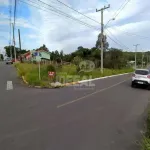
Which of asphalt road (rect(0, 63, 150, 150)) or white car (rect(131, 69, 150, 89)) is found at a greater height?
white car (rect(131, 69, 150, 89))

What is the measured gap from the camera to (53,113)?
8438 millimetres

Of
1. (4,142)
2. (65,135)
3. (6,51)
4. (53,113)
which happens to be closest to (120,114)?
(53,113)

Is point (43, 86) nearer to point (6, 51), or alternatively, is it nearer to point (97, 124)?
point (97, 124)

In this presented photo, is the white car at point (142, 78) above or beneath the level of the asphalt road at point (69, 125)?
above

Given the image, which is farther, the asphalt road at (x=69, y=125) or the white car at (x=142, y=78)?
the white car at (x=142, y=78)

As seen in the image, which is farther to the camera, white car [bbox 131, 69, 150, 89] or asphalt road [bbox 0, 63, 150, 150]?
white car [bbox 131, 69, 150, 89]

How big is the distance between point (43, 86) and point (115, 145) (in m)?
11.7

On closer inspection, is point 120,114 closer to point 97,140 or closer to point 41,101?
point 97,140

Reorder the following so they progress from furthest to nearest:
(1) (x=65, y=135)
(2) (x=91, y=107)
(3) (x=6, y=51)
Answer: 1. (3) (x=6, y=51)
2. (2) (x=91, y=107)
3. (1) (x=65, y=135)

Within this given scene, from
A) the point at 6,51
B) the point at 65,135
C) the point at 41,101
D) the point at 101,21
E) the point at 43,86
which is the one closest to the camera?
the point at 65,135

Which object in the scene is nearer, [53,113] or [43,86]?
[53,113]

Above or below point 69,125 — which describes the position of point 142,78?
above

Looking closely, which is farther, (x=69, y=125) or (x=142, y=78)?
(x=142, y=78)

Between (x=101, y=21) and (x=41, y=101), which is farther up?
(x=101, y=21)
